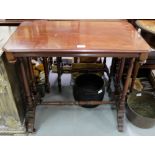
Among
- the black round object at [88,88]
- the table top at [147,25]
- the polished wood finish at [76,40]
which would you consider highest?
the polished wood finish at [76,40]

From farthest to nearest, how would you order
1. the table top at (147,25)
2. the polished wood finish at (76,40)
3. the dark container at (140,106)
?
the dark container at (140,106) → the table top at (147,25) → the polished wood finish at (76,40)

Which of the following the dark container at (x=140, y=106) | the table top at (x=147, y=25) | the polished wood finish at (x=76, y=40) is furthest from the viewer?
the dark container at (x=140, y=106)

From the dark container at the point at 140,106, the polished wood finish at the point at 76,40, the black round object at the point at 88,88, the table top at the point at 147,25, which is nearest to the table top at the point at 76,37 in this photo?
the polished wood finish at the point at 76,40

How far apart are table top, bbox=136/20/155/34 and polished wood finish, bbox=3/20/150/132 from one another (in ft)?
0.54

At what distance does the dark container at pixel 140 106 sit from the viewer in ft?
5.49

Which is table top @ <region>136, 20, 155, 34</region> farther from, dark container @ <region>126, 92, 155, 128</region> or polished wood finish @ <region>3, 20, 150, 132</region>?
dark container @ <region>126, 92, 155, 128</region>

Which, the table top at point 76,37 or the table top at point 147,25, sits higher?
the table top at point 76,37

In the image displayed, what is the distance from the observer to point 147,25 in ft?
5.32

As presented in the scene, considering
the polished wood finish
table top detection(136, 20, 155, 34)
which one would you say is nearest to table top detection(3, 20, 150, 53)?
the polished wood finish

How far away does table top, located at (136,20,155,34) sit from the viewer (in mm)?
1529

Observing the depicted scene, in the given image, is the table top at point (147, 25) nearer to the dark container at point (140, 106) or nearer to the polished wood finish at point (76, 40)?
A: the polished wood finish at point (76, 40)

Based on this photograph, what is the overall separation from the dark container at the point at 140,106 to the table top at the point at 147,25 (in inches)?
26.0

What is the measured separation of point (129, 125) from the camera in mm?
1728

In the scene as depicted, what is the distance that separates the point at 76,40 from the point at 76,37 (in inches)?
2.1
